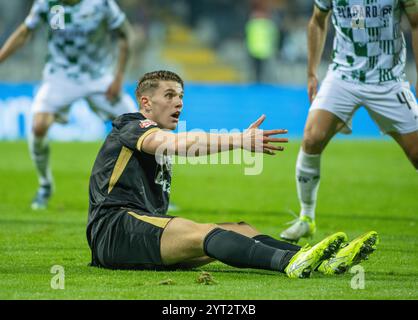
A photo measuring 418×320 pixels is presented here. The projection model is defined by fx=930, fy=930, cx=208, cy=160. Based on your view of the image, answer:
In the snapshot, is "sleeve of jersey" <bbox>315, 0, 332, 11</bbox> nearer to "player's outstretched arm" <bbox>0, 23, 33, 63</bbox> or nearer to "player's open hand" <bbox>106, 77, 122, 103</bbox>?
"player's open hand" <bbox>106, 77, 122, 103</bbox>

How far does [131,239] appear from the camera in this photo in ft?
19.9

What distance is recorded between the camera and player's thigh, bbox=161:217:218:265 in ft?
19.5

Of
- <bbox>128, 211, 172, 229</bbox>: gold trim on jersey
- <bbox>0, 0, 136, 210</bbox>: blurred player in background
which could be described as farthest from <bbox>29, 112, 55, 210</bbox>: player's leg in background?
<bbox>128, 211, 172, 229</bbox>: gold trim on jersey

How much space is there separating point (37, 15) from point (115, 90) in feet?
4.06

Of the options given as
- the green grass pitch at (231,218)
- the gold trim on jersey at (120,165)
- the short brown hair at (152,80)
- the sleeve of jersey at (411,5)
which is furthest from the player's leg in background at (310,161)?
the gold trim on jersey at (120,165)

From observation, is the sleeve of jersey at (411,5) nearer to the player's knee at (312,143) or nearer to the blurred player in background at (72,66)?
the player's knee at (312,143)

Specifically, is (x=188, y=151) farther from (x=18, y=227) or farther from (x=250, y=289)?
(x=18, y=227)

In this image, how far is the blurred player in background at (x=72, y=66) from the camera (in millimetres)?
10781

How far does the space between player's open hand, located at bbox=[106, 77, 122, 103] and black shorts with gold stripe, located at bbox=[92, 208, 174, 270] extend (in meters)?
4.85

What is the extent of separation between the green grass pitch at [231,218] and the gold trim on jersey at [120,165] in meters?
0.61
